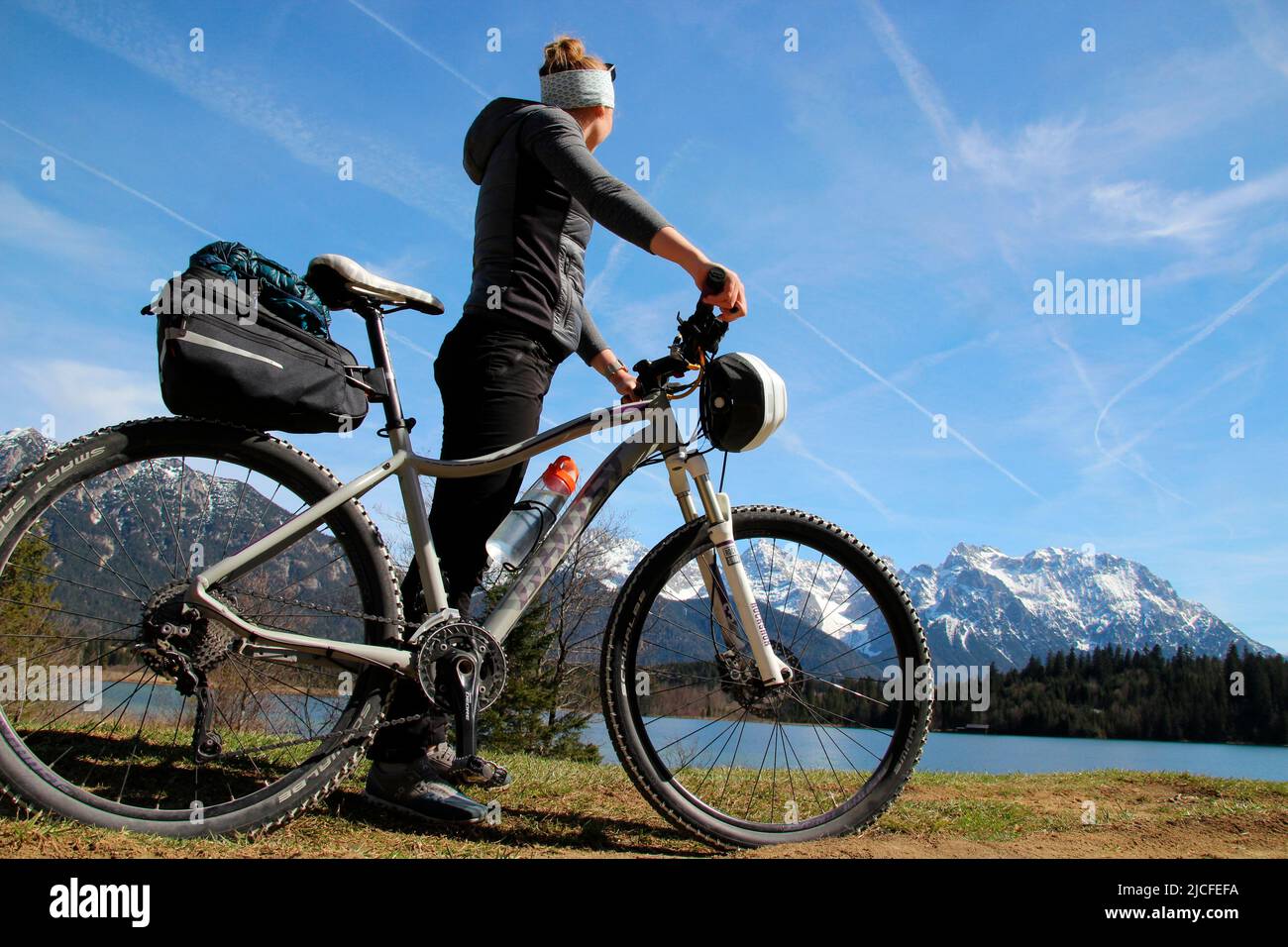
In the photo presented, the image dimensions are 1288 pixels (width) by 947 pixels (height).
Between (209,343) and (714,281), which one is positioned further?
(714,281)

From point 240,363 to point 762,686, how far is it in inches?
88.6

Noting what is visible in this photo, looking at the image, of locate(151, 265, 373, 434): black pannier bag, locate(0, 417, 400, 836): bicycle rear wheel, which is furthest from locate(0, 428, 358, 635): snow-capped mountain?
locate(151, 265, 373, 434): black pannier bag

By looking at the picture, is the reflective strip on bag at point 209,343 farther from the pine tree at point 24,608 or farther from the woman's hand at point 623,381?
the woman's hand at point 623,381

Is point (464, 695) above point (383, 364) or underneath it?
underneath

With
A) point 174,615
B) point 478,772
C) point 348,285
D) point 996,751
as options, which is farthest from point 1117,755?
point 174,615

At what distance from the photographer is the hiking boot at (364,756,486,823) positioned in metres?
3.06

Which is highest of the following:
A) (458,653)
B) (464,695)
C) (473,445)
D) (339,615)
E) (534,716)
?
(473,445)

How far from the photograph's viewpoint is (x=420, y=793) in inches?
122

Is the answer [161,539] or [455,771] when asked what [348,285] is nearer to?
[161,539]

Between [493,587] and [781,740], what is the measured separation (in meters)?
1.38

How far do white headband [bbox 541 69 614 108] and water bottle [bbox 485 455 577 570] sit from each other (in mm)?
1510

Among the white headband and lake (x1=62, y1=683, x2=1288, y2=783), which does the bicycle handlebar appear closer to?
the white headband
